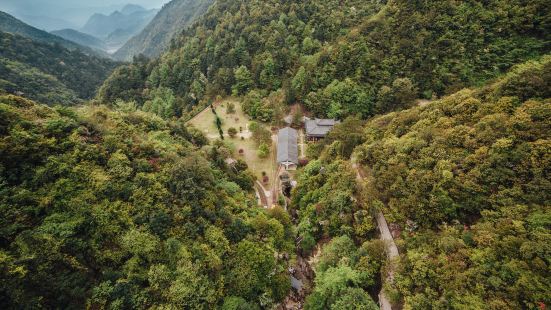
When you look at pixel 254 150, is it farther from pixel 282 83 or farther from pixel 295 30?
pixel 295 30

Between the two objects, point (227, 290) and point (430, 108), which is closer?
point (227, 290)

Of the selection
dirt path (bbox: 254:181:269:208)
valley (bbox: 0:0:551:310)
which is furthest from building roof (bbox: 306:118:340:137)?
dirt path (bbox: 254:181:269:208)

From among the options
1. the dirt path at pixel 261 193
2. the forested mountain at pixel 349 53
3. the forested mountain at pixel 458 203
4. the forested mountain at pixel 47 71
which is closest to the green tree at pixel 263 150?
the dirt path at pixel 261 193

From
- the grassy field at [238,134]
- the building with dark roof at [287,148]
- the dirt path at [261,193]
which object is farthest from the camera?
the grassy field at [238,134]

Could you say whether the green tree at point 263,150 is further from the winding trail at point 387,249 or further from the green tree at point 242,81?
the green tree at point 242,81

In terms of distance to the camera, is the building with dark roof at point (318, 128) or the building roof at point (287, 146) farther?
the building with dark roof at point (318, 128)

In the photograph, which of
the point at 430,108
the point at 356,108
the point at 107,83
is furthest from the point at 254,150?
the point at 107,83

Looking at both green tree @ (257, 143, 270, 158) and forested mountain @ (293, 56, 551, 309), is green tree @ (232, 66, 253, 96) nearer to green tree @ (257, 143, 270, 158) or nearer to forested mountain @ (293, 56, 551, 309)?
green tree @ (257, 143, 270, 158)
